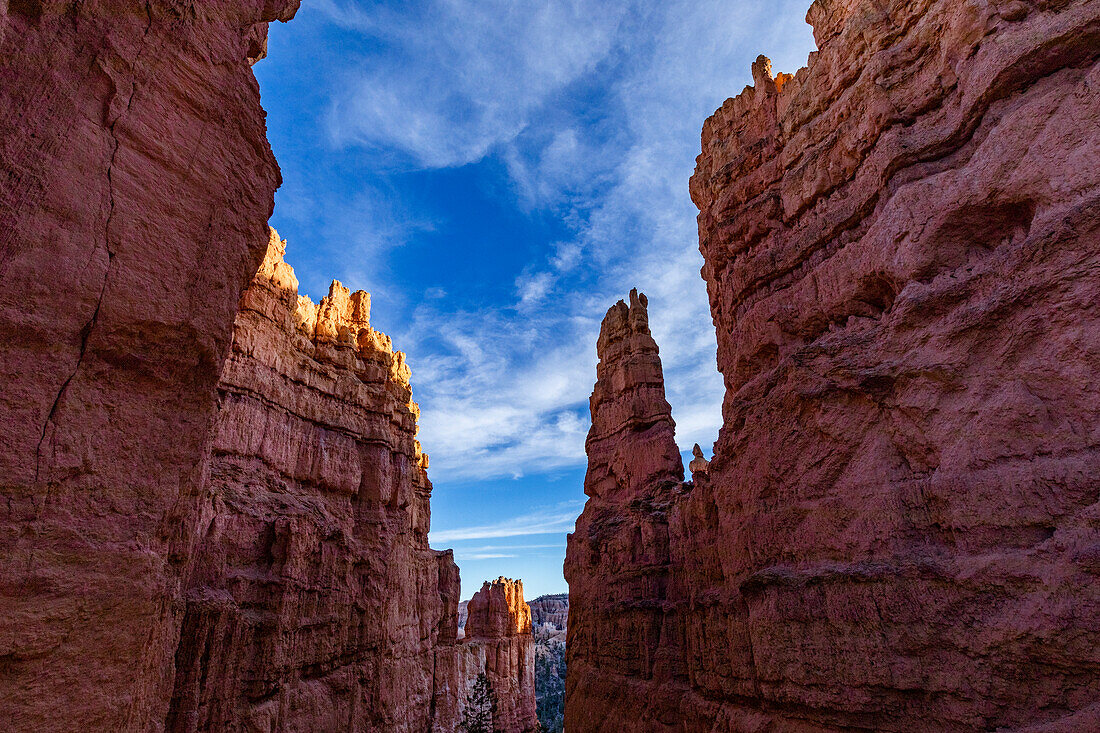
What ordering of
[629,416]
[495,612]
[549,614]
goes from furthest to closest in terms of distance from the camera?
[549,614], [495,612], [629,416]

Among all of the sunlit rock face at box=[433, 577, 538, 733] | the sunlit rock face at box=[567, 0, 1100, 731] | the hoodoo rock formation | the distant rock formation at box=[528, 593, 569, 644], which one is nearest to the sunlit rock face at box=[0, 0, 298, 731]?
the hoodoo rock formation

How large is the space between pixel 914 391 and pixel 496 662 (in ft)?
211

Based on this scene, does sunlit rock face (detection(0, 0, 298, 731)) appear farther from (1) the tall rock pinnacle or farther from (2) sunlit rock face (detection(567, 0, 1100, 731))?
(1) the tall rock pinnacle

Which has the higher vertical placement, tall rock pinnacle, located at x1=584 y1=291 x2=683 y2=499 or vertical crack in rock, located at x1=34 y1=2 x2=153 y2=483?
tall rock pinnacle, located at x1=584 y1=291 x2=683 y2=499

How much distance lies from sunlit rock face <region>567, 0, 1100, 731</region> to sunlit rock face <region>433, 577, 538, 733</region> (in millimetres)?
38536

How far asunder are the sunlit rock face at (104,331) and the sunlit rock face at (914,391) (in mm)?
11561

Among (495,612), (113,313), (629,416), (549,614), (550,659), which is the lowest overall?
(550,659)

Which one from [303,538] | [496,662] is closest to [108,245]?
[303,538]

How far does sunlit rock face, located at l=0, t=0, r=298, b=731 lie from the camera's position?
4559 mm

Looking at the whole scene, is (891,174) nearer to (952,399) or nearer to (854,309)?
(854,309)

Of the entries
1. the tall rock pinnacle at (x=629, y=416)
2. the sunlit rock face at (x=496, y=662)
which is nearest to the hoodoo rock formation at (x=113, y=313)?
the tall rock pinnacle at (x=629, y=416)

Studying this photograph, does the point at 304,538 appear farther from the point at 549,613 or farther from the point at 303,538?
the point at 549,613

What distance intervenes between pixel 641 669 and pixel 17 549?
70.1 feet

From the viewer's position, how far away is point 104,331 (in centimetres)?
525
